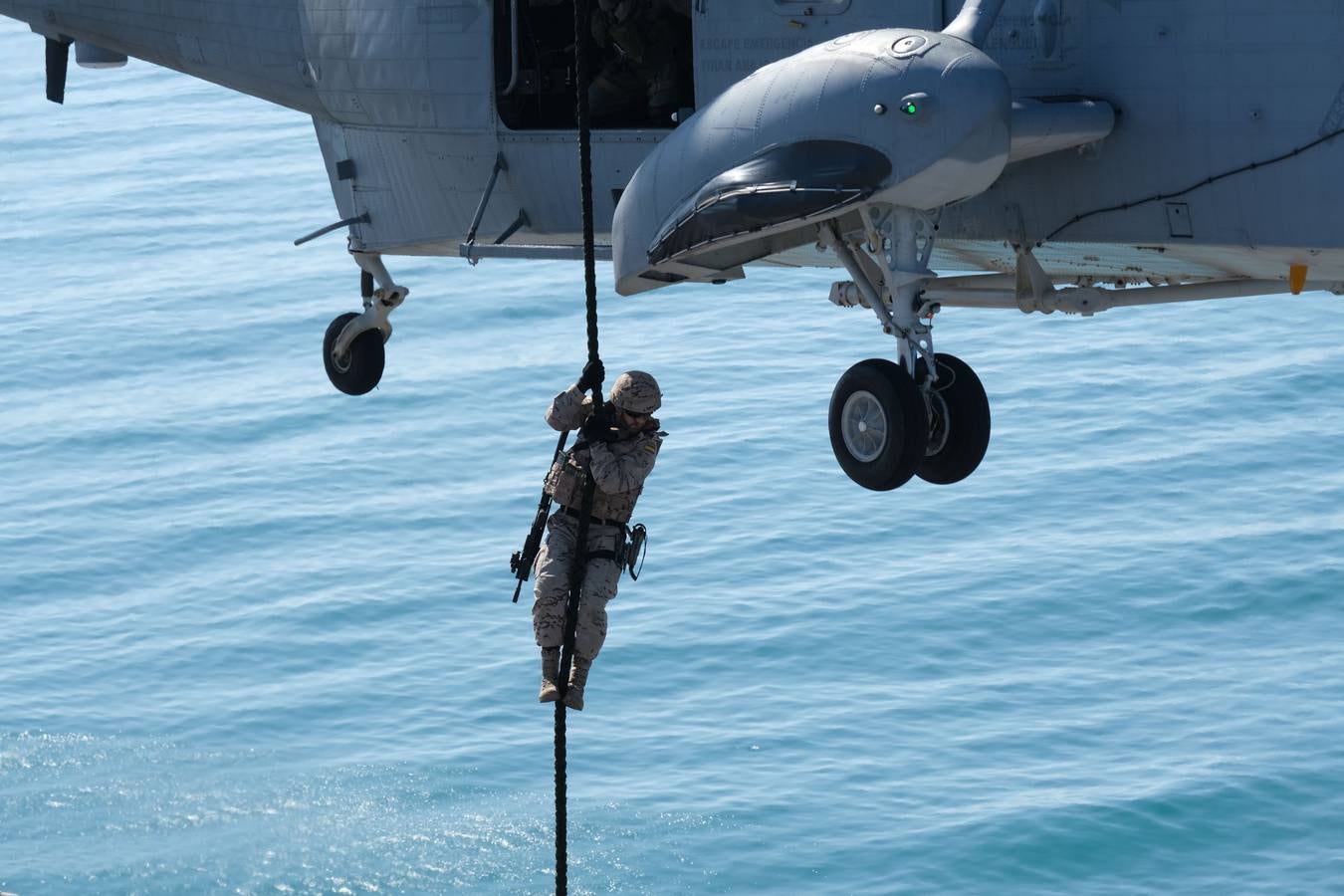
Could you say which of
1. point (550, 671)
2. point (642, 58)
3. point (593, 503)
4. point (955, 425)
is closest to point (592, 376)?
point (593, 503)

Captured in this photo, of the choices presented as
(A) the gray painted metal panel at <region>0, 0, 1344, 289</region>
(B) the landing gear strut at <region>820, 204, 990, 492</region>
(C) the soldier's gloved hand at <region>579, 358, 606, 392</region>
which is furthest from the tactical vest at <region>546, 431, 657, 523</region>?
(A) the gray painted metal panel at <region>0, 0, 1344, 289</region>

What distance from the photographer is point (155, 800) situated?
25.7 meters

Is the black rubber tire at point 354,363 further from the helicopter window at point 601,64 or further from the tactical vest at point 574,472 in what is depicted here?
the tactical vest at point 574,472

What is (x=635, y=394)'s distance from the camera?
10.8 meters

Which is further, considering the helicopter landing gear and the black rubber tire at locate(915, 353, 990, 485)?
the helicopter landing gear

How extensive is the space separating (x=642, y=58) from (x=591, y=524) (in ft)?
12.5

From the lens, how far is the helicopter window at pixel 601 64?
1369cm

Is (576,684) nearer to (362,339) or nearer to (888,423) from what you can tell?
(888,423)

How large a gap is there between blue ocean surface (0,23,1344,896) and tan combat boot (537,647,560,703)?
12.5 meters

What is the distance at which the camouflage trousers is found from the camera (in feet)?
35.7

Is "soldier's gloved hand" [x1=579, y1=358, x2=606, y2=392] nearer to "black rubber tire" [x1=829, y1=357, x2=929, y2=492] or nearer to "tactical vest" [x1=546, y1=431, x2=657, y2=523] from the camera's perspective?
"tactical vest" [x1=546, y1=431, x2=657, y2=523]

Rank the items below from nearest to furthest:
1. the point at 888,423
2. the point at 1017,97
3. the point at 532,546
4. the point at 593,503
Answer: the point at 532,546 < the point at 593,503 < the point at 888,423 < the point at 1017,97

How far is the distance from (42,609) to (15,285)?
13.8 metres

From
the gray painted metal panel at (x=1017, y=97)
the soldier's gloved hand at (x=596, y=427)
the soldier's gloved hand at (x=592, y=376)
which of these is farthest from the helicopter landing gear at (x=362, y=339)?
the soldier's gloved hand at (x=592, y=376)
